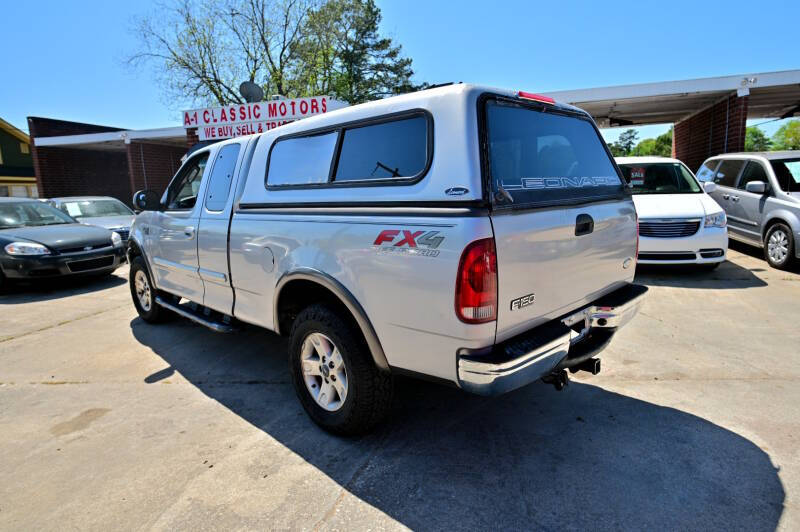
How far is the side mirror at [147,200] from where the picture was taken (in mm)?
4914

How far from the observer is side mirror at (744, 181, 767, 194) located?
757cm

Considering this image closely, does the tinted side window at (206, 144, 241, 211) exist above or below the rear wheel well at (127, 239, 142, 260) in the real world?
above

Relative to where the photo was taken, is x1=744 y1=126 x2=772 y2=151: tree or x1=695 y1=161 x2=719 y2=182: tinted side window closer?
x1=695 y1=161 x2=719 y2=182: tinted side window

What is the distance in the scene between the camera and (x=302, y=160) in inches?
128

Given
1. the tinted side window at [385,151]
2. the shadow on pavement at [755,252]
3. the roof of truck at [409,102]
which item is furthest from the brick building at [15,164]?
the shadow on pavement at [755,252]

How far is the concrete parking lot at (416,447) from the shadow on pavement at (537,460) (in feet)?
0.04

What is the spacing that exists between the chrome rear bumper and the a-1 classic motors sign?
7687 mm

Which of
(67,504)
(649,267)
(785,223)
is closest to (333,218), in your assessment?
(67,504)

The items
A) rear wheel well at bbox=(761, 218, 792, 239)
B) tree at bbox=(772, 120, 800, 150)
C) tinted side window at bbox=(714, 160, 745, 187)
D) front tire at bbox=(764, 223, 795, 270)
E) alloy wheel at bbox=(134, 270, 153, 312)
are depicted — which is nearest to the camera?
alloy wheel at bbox=(134, 270, 153, 312)

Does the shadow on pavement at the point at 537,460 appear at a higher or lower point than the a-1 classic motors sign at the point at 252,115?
lower

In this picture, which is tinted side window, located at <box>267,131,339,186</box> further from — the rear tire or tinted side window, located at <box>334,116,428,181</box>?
the rear tire

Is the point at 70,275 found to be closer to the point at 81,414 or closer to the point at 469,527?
the point at 81,414

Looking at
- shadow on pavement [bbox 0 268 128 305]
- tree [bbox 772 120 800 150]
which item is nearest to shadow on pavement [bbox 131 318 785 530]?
→ shadow on pavement [bbox 0 268 128 305]

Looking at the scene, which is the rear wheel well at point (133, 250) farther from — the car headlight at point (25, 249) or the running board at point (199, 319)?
the car headlight at point (25, 249)
